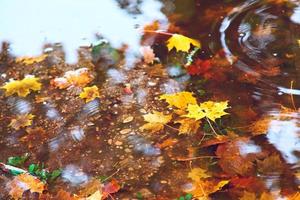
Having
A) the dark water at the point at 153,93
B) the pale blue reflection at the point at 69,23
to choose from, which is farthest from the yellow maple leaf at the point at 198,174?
the pale blue reflection at the point at 69,23

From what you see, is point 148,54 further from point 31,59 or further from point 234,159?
point 234,159

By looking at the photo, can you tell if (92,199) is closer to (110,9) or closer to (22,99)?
(22,99)

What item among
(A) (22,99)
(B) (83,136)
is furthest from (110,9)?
(B) (83,136)

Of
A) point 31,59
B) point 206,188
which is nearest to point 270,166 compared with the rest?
point 206,188

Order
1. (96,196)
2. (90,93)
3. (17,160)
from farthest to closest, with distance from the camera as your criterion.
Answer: (90,93)
(17,160)
(96,196)

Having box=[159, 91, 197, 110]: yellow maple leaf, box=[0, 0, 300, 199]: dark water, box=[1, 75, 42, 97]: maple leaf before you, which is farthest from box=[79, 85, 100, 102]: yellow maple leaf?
box=[159, 91, 197, 110]: yellow maple leaf

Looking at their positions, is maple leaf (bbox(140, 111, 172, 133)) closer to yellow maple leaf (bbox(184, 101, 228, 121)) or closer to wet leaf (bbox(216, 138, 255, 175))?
yellow maple leaf (bbox(184, 101, 228, 121))
